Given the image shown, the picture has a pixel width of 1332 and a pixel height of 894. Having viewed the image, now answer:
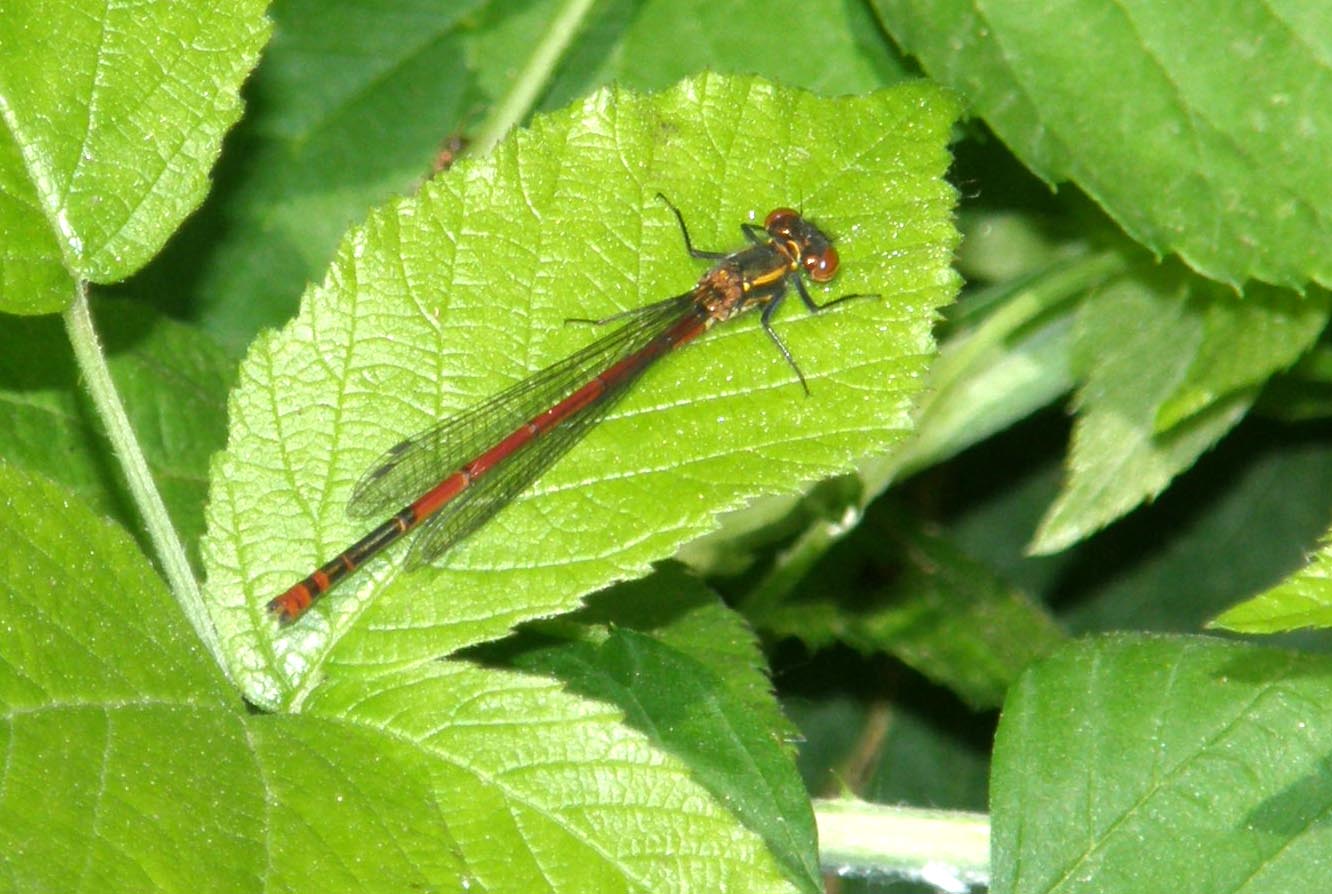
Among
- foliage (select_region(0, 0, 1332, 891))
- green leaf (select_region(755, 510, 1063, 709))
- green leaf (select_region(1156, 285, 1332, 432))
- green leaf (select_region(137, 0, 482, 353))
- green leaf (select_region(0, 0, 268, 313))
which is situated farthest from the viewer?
green leaf (select_region(137, 0, 482, 353))

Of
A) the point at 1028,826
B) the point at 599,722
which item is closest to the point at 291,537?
the point at 599,722

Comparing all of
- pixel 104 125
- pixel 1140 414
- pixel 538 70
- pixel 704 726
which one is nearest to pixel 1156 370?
pixel 1140 414

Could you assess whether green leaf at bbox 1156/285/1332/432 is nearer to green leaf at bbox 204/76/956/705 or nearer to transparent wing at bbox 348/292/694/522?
green leaf at bbox 204/76/956/705

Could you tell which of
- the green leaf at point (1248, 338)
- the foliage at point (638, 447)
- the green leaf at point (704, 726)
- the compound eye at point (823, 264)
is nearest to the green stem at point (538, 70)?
the foliage at point (638, 447)

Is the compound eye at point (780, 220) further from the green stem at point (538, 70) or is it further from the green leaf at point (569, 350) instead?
the green stem at point (538, 70)

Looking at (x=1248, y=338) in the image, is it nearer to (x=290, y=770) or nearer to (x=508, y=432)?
(x=508, y=432)

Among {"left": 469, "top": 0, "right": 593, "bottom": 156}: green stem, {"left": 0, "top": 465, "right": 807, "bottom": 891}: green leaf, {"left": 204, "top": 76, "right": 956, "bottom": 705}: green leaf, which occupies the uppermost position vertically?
{"left": 469, "top": 0, "right": 593, "bottom": 156}: green stem

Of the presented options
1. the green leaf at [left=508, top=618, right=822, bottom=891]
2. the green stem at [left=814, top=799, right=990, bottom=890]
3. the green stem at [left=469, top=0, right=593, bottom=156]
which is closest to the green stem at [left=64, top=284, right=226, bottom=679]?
the green leaf at [left=508, top=618, right=822, bottom=891]
